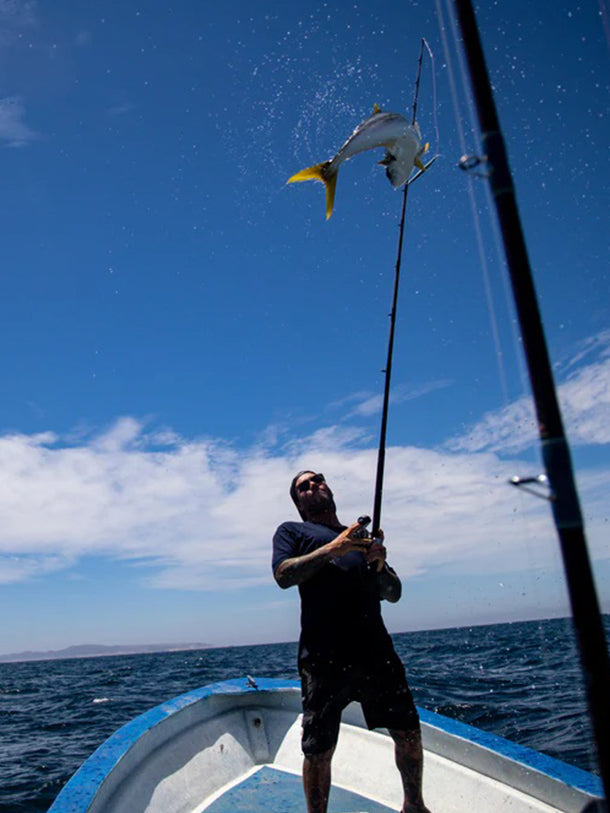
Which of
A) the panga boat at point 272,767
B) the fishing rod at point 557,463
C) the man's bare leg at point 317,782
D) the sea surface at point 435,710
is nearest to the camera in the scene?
the fishing rod at point 557,463

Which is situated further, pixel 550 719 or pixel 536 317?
pixel 550 719

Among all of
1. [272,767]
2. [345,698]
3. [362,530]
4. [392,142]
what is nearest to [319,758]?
[345,698]

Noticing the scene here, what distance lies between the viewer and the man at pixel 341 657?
2.85 m

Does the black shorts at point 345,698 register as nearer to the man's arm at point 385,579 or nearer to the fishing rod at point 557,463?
the man's arm at point 385,579

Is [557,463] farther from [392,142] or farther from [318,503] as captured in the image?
[392,142]

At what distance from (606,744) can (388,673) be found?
2003mm

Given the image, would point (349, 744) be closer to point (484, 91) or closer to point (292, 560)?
point (292, 560)

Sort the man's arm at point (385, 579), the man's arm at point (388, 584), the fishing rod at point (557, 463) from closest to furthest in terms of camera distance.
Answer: the fishing rod at point (557, 463), the man's arm at point (385, 579), the man's arm at point (388, 584)

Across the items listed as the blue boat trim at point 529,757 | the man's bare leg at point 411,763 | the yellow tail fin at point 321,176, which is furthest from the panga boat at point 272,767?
the yellow tail fin at point 321,176

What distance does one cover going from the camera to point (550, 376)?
129 cm

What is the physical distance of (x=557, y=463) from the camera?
1264 mm

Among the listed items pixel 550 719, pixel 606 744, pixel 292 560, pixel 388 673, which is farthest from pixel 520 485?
pixel 550 719

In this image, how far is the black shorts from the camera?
2.85 metres

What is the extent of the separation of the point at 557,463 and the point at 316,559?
5.93 feet
